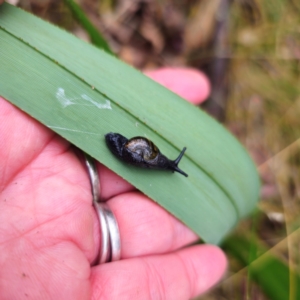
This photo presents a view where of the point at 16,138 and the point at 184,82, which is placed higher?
the point at 184,82

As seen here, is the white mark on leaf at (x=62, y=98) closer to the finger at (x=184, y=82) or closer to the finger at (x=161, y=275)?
the finger at (x=161, y=275)

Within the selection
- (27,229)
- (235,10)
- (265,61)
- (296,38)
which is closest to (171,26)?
(235,10)

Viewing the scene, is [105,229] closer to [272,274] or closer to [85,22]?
[272,274]

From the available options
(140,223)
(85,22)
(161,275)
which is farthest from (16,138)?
(161,275)

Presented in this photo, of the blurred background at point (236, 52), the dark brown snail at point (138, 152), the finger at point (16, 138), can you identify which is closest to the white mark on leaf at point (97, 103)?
the dark brown snail at point (138, 152)

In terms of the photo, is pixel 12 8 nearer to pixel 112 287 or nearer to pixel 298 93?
pixel 112 287

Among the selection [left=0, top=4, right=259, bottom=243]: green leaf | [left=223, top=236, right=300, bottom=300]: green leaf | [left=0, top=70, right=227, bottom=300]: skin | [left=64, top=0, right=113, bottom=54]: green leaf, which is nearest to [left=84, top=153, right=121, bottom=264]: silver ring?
[left=0, top=70, right=227, bottom=300]: skin

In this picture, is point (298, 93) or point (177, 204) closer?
point (177, 204)
